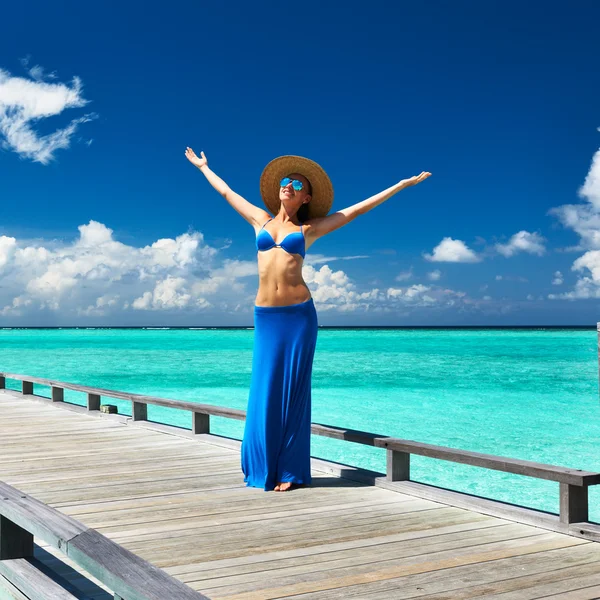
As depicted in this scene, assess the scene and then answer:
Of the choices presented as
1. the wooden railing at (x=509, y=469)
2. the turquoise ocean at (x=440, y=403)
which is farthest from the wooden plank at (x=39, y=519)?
the turquoise ocean at (x=440, y=403)

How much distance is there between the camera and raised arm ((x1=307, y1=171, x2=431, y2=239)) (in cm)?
516

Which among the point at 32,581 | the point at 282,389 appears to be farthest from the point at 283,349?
the point at 32,581

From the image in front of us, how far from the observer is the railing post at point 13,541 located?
11.0 ft

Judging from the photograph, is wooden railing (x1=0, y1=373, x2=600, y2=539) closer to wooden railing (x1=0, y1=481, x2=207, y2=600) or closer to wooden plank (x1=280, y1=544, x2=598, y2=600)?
wooden plank (x1=280, y1=544, x2=598, y2=600)

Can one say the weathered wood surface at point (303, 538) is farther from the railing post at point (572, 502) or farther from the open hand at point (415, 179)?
the open hand at point (415, 179)

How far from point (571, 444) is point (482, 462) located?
12519 mm

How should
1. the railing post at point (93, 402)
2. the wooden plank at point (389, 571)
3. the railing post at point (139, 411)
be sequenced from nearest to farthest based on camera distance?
1. the wooden plank at point (389, 571)
2. the railing post at point (139, 411)
3. the railing post at point (93, 402)

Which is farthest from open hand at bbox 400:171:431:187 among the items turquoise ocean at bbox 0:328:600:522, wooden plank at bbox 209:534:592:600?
turquoise ocean at bbox 0:328:600:522

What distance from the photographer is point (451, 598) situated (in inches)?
118

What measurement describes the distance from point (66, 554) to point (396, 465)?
2.94m

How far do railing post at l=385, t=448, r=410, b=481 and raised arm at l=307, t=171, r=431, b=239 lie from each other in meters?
1.62

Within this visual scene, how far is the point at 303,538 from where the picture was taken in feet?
12.7

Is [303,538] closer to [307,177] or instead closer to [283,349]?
[283,349]

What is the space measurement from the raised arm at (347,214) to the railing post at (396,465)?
63.9 inches
